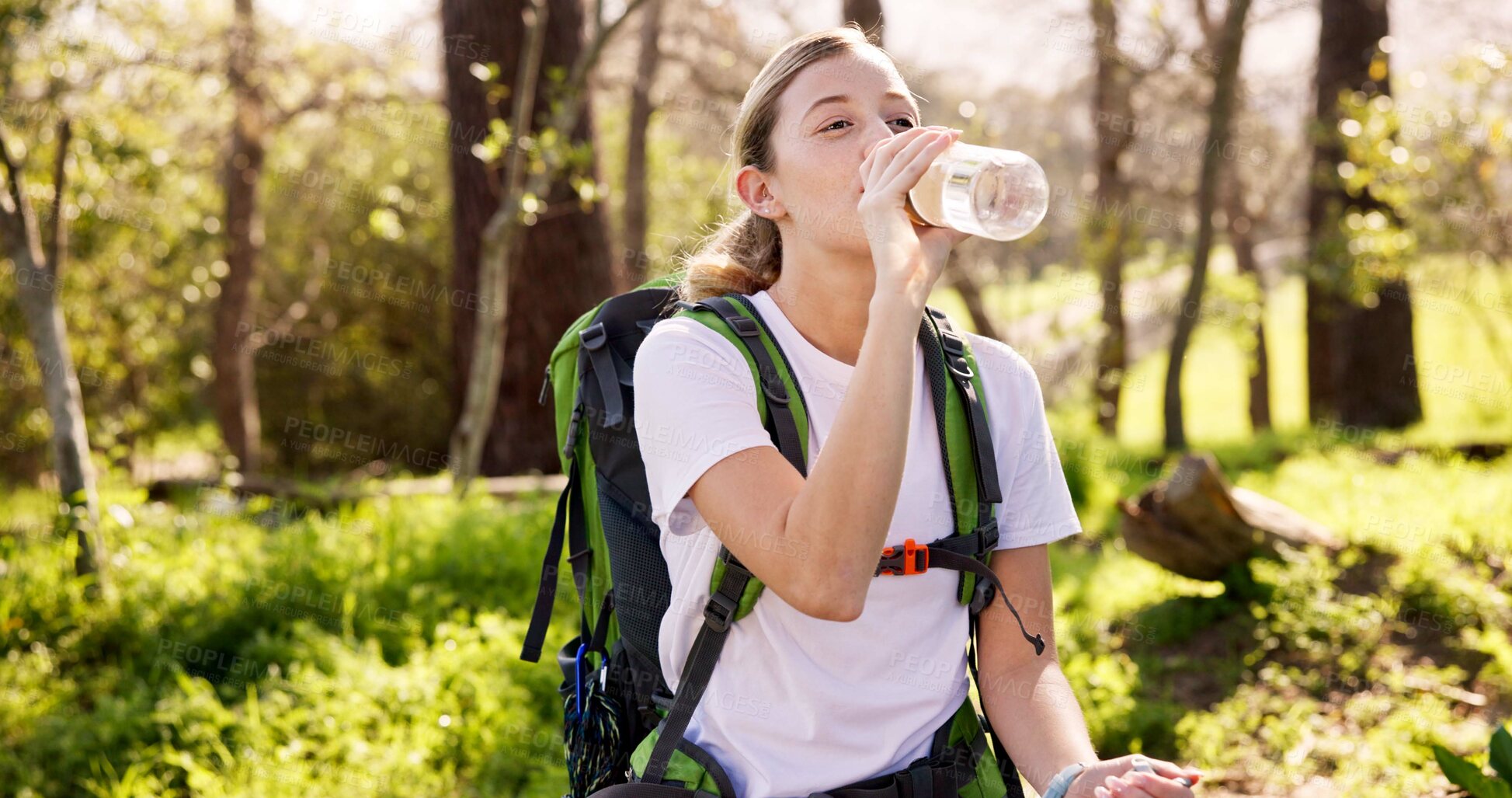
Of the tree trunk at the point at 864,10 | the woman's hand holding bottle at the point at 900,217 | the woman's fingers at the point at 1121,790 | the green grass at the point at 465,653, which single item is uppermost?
the tree trunk at the point at 864,10

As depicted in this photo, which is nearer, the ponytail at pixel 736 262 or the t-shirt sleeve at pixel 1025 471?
the t-shirt sleeve at pixel 1025 471

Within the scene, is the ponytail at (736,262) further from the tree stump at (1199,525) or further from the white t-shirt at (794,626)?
the tree stump at (1199,525)

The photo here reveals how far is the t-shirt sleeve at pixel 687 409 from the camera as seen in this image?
6.23ft

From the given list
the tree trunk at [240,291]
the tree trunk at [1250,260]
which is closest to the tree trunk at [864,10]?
the tree trunk at [240,291]

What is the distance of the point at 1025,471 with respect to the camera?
2229 millimetres

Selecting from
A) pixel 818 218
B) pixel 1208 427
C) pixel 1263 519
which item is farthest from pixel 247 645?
pixel 1208 427

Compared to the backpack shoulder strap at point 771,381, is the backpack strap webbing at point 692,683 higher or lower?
lower

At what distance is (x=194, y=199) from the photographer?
36.8 feet

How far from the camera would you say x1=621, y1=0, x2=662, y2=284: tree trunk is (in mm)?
13443

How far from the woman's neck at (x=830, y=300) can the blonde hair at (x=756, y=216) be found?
0.20 metres

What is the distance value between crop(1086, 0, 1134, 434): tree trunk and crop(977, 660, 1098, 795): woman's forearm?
997 centimetres

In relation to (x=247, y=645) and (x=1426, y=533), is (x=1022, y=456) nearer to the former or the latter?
(x=247, y=645)

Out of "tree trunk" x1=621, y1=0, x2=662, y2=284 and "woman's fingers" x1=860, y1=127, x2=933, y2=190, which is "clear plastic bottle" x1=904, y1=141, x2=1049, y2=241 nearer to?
"woman's fingers" x1=860, y1=127, x2=933, y2=190

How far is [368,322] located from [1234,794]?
40.9ft
